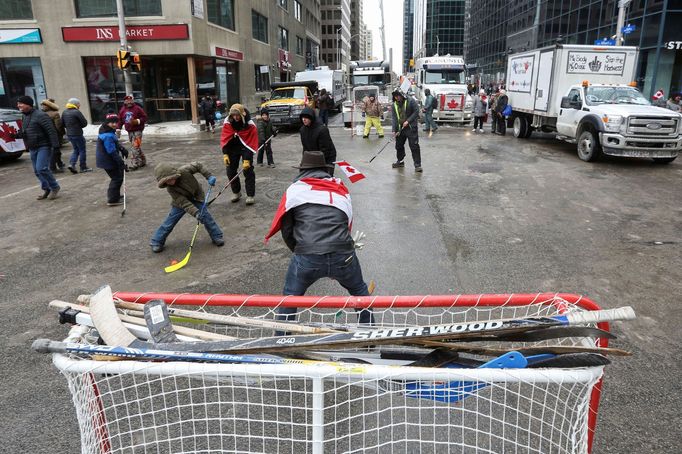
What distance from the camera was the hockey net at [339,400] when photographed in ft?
6.81

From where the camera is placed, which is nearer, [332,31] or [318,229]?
[318,229]

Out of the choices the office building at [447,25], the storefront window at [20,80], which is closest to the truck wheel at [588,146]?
the storefront window at [20,80]

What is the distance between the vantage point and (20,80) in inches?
925

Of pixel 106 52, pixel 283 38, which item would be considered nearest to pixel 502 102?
pixel 106 52

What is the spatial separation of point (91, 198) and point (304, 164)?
806cm

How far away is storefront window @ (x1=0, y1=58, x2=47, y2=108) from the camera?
23203mm

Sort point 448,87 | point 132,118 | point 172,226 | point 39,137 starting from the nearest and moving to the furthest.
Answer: point 172,226 → point 39,137 → point 132,118 → point 448,87

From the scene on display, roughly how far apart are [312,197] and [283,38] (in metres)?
44.1

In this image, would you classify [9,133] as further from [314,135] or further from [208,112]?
[314,135]

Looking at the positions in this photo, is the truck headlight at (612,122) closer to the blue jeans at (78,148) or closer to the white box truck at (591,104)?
the white box truck at (591,104)

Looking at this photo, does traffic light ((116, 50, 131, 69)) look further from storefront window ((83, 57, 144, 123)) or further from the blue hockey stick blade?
the blue hockey stick blade

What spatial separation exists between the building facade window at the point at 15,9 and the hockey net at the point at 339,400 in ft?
84.8

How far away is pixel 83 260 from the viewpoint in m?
6.85

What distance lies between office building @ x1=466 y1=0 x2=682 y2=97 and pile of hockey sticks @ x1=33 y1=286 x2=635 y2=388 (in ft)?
55.6
